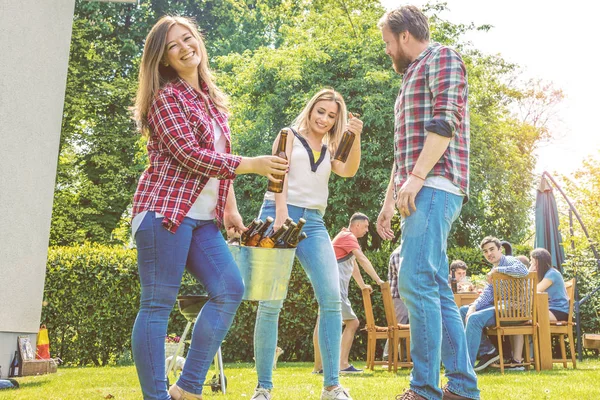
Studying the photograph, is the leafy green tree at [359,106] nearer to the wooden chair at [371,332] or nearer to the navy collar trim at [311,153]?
the wooden chair at [371,332]

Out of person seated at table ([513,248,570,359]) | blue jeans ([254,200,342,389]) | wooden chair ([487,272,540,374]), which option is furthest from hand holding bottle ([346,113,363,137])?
person seated at table ([513,248,570,359])

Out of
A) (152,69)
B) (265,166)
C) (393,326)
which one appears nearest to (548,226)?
(393,326)

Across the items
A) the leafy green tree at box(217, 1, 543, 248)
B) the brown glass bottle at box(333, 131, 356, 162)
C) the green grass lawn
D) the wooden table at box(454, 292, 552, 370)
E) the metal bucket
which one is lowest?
the green grass lawn

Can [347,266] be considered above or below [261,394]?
above

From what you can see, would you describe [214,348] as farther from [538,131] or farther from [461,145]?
[538,131]

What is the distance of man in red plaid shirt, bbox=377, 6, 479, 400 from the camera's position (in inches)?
132

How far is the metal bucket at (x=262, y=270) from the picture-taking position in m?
3.45

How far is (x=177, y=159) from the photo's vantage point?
2.96 metres

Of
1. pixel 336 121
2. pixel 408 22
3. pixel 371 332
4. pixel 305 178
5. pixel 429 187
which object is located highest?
pixel 408 22

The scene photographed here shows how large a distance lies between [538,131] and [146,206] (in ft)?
93.6

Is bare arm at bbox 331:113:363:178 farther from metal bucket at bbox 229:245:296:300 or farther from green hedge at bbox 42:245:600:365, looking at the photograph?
green hedge at bbox 42:245:600:365

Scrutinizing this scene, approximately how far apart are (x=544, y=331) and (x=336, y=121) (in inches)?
199

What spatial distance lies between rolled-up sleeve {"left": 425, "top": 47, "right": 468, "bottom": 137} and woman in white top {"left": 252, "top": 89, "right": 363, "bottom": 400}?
1.09 meters

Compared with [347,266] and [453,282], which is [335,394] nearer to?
[347,266]
